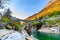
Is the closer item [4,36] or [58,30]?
[4,36]

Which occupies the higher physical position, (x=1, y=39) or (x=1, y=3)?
(x=1, y=3)

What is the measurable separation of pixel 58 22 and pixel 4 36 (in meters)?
125

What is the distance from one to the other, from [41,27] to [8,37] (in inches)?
5129

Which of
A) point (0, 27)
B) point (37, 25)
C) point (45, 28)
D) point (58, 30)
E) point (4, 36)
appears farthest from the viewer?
point (37, 25)

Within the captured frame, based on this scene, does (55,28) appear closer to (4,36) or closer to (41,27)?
(41,27)

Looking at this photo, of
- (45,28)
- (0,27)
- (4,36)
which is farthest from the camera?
(45,28)

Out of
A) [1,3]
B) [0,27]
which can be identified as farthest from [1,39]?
[1,3]

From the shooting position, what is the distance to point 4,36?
33.2m

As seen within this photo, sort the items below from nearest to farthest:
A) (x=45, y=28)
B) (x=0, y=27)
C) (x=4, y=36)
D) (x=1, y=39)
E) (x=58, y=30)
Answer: (x=1, y=39) → (x=4, y=36) → (x=0, y=27) → (x=58, y=30) → (x=45, y=28)

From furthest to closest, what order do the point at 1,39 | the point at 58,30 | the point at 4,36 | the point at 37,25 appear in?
the point at 37,25 < the point at 58,30 < the point at 4,36 < the point at 1,39

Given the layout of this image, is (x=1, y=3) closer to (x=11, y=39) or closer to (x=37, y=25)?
(x=11, y=39)

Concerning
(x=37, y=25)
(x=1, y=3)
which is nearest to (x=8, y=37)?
(x=1, y=3)

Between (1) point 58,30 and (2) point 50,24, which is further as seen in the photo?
(2) point 50,24

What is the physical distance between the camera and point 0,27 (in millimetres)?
44500
